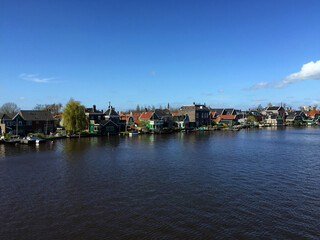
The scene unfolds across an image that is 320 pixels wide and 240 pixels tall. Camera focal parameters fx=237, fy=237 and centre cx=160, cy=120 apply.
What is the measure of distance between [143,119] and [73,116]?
31.3m

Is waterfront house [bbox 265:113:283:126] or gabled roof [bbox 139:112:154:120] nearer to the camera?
gabled roof [bbox 139:112:154:120]

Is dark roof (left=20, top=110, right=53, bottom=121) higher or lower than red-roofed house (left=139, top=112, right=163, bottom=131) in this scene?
higher

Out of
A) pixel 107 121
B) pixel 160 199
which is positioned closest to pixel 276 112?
pixel 107 121

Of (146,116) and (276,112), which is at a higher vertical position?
(276,112)

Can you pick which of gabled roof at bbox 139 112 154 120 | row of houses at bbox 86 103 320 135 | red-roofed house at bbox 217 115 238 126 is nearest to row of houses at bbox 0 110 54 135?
row of houses at bbox 86 103 320 135

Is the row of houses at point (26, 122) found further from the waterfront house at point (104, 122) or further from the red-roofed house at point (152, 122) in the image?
the red-roofed house at point (152, 122)

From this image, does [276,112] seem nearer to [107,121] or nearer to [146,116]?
[146,116]

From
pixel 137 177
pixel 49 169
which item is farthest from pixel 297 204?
pixel 49 169

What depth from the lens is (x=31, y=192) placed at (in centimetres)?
2488

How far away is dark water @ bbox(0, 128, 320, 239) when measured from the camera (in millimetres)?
17469

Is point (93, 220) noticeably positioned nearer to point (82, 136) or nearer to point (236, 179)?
point (236, 179)

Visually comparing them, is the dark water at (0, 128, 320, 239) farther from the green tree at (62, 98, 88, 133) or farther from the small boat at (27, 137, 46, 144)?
the green tree at (62, 98, 88, 133)

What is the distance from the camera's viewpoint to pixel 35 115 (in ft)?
246

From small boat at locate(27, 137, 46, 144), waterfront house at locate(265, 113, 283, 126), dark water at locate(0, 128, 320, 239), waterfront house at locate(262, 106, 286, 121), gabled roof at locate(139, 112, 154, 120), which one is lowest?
dark water at locate(0, 128, 320, 239)
